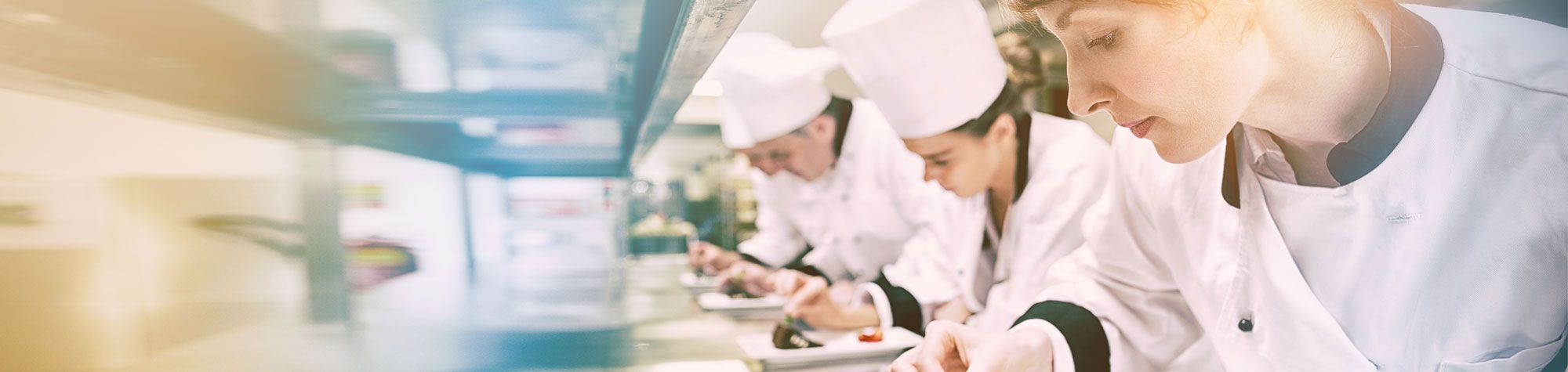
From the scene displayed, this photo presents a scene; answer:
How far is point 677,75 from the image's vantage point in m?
0.71

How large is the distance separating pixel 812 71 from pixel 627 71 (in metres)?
1.55

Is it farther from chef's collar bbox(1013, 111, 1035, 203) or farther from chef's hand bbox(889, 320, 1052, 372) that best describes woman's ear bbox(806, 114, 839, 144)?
chef's hand bbox(889, 320, 1052, 372)

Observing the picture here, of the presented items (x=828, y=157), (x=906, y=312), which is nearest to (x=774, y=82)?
(x=828, y=157)

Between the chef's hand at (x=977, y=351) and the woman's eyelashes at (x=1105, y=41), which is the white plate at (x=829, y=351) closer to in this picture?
the chef's hand at (x=977, y=351)

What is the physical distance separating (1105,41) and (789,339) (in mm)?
735

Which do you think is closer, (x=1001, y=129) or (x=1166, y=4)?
(x=1166, y=4)

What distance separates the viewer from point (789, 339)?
4.19 ft

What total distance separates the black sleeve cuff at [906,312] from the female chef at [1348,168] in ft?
2.91

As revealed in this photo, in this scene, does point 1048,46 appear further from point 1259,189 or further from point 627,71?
point 627,71

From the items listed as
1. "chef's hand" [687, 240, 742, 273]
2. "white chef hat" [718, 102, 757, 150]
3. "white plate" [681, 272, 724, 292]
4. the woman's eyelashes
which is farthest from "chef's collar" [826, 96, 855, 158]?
the woman's eyelashes

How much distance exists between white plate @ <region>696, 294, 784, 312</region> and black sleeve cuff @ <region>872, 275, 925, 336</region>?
0.89 feet

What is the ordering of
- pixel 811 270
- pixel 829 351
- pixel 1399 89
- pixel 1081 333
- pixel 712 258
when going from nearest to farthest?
pixel 1399 89 < pixel 1081 333 < pixel 829 351 < pixel 811 270 < pixel 712 258

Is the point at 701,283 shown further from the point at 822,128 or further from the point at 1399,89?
the point at 1399,89

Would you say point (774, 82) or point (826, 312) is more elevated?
point (774, 82)
